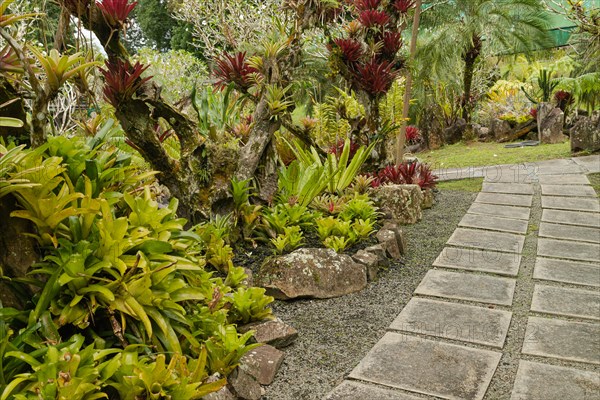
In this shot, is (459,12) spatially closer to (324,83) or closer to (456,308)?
(324,83)

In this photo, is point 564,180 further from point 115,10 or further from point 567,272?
point 115,10

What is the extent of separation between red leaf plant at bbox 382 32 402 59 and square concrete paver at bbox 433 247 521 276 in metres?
2.57

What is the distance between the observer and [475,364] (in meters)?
2.98

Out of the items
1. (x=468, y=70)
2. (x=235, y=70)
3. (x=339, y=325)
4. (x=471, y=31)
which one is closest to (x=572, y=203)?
(x=339, y=325)

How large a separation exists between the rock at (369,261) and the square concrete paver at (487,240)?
105 cm

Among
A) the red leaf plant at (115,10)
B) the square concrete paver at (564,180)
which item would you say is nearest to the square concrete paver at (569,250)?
the square concrete paver at (564,180)

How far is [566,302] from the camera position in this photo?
3.78m

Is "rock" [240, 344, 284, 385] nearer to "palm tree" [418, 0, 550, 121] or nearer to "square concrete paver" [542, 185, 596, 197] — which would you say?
"square concrete paver" [542, 185, 596, 197]

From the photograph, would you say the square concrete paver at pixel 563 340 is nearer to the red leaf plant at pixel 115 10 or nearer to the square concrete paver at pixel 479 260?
the square concrete paver at pixel 479 260

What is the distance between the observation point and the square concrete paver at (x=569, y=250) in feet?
15.1

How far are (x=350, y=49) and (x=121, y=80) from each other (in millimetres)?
3102

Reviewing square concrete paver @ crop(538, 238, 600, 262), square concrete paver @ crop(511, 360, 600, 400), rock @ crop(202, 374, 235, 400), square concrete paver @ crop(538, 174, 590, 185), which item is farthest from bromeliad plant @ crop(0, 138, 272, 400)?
square concrete paver @ crop(538, 174, 590, 185)

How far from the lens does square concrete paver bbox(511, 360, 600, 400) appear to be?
270 centimetres

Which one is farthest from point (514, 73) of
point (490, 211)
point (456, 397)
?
point (456, 397)
